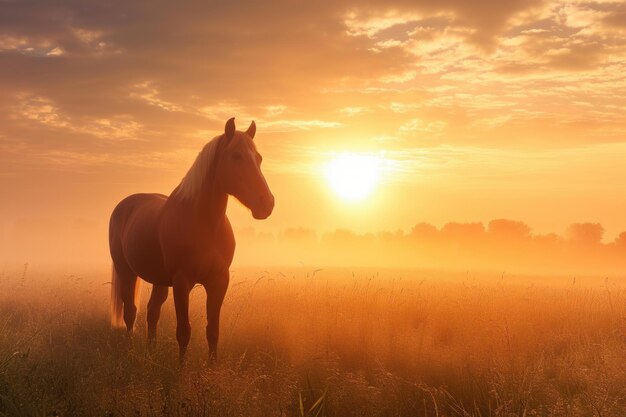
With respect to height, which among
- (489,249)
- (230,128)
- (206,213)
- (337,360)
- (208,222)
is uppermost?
(230,128)

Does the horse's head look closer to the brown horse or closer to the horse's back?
the brown horse

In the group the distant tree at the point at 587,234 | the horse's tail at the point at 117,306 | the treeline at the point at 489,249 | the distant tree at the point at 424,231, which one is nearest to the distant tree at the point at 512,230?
the treeline at the point at 489,249

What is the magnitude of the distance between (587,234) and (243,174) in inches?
3499

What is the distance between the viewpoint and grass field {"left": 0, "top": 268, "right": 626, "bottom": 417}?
4816mm

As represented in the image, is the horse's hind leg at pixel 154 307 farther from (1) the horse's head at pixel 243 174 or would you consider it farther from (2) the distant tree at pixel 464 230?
(2) the distant tree at pixel 464 230

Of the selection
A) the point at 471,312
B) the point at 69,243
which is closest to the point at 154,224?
the point at 471,312

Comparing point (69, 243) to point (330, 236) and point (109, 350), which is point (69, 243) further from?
point (109, 350)

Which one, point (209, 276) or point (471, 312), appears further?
point (471, 312)

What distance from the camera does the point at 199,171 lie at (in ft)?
21.2

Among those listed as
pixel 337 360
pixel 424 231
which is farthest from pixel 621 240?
pixel 337 360

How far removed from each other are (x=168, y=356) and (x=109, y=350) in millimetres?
1414

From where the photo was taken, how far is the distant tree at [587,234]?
266 ft

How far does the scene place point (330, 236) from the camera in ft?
390

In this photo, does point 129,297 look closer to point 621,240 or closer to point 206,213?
point 206,213
